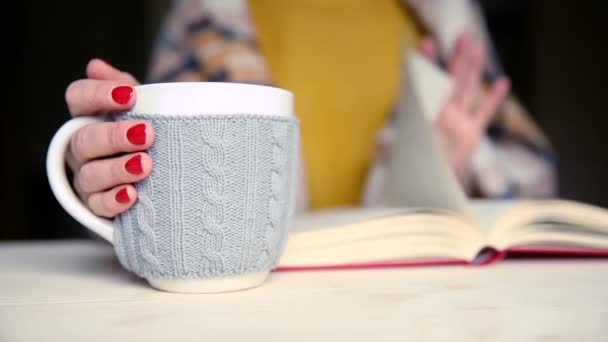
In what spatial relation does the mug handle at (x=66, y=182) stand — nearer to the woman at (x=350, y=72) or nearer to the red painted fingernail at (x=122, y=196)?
the red painted fingernail at (x=122, y=196)

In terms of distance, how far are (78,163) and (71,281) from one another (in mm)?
89

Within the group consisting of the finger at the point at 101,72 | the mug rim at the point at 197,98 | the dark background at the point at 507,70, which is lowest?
the dark background at the point at 507,70

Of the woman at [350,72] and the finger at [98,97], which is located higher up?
the finger at [98,97]

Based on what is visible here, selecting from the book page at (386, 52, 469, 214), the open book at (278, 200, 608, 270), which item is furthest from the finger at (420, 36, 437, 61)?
the open book at (278, 200, 608, 270)

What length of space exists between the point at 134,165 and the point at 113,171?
0.03 metres

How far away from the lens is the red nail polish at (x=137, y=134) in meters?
0.37

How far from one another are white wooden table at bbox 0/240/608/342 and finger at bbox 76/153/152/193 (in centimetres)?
7

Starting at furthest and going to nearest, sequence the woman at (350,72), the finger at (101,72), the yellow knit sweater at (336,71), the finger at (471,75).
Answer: the yellow knit sweater at (336,71)
the woman at (350,72)
the finger at (471,75)
the finger at (101,72)

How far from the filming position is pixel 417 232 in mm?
517

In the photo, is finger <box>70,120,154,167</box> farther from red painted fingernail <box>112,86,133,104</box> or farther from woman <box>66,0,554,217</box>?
woman <box>66,0,554,217</box>

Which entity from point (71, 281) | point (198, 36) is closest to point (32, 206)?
point (198, 36)

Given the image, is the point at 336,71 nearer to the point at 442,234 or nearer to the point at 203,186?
the point at 442,234

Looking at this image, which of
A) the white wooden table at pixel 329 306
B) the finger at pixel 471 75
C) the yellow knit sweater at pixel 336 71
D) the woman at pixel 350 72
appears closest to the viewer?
the white wooden table at pixel 329 306

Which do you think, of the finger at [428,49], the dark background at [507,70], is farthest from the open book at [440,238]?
the dark background at [507,70]
